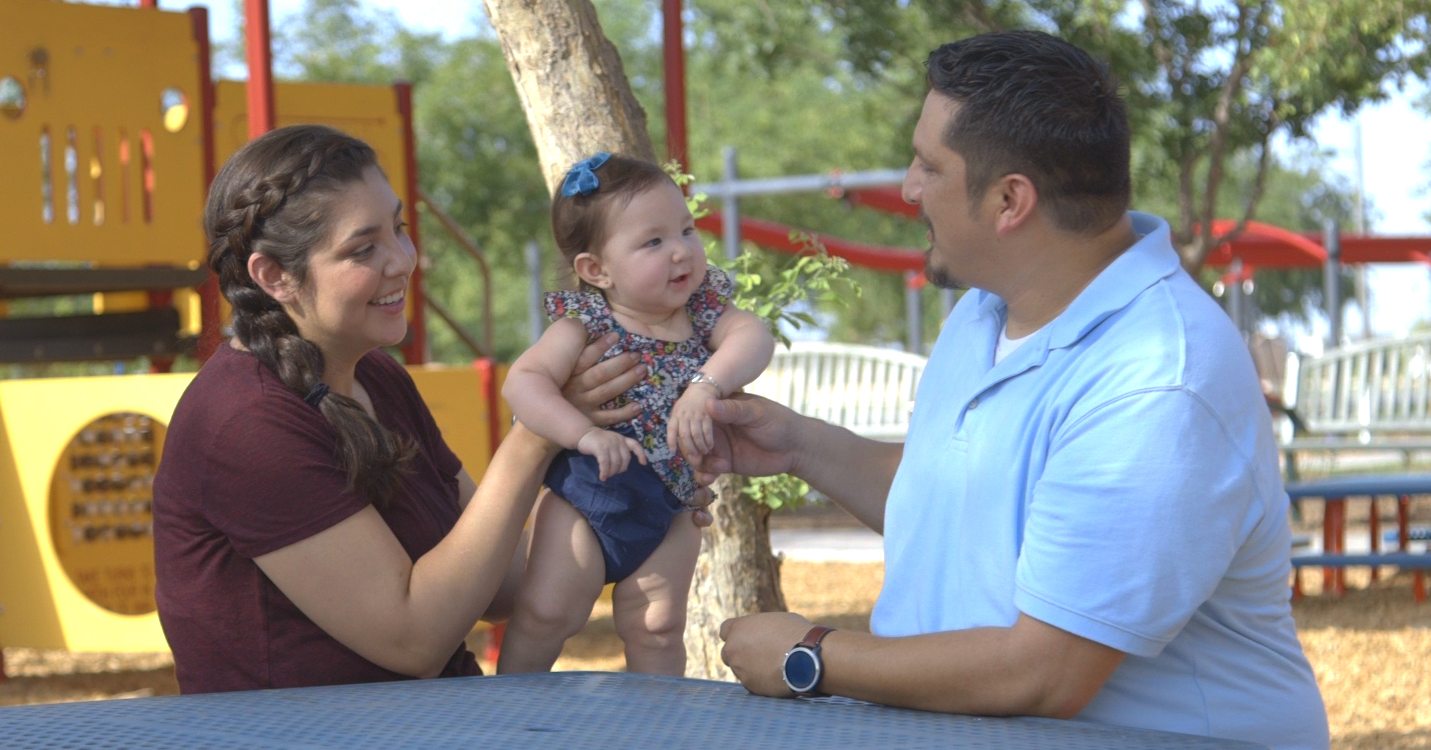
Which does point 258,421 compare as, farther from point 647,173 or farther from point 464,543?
point 647,173

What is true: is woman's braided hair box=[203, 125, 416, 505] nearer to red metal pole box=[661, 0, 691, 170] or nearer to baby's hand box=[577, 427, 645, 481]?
baby's hand box=[577, 427, 645, 481]

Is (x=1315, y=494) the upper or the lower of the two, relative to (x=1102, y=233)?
lower

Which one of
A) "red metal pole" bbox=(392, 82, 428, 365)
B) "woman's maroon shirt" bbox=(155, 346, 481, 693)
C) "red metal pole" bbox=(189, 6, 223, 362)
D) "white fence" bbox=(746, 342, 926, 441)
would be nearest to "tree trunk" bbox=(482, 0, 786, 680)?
"woman's maroon shirt" bbox=(155, 346, 481, 693)

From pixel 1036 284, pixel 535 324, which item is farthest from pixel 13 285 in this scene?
pixel 535 324

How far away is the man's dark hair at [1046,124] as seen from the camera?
2.00m

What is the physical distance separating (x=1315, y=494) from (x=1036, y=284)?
492cm

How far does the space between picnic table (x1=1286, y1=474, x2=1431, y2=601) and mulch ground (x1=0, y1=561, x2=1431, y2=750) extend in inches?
4.7

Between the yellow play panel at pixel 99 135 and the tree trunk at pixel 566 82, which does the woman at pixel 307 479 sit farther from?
the yellow play panel at pixel 99 135

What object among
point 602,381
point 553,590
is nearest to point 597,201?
point 602,381

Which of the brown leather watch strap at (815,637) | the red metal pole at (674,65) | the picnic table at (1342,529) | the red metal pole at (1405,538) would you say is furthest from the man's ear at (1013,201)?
the red metal pole at (1405,538)

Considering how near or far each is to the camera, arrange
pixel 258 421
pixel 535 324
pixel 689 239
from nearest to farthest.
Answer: pixel 258 421
pixel 689 239
pixel 535 324

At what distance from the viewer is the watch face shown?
1.98 metres

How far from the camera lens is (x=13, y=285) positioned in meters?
6.82

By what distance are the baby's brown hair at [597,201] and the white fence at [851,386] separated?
554 centimetres
